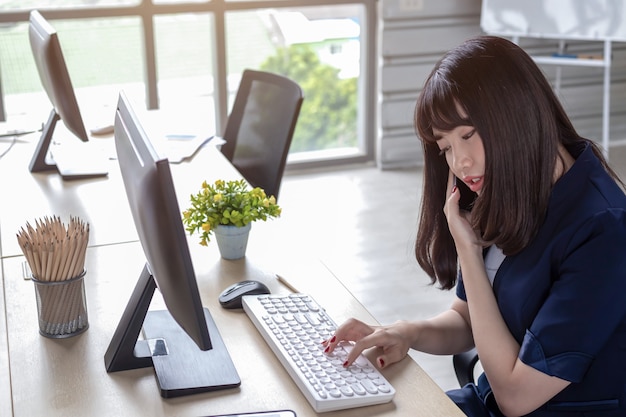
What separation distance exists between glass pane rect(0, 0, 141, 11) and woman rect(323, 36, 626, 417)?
10.6 ft

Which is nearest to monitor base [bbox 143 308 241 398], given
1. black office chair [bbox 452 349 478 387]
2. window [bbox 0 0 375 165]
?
black office chair [bbox 452 349 478 387]

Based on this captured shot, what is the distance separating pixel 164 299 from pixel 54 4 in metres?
3.39

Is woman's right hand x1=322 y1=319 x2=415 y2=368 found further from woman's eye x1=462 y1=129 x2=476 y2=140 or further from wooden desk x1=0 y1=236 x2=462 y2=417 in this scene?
woman's eye x1=462 y1=129 x2=476 y2=140

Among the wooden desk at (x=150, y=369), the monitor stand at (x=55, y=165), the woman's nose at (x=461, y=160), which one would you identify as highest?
the woman's nose at (x=461, y=160)

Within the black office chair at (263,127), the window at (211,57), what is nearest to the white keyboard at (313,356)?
the black office chair at (263,127)

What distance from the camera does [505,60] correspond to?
141 cm

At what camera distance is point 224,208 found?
6.31 ft

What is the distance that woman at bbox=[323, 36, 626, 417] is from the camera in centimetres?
139

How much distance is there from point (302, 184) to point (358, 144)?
551mm

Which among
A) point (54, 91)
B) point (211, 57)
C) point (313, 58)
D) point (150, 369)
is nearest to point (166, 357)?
point (150, 369)

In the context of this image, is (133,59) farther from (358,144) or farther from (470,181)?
(470,181)

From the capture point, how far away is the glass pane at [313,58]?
470 cm

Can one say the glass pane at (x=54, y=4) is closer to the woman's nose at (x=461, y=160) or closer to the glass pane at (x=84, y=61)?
the glass pane at (x=84, y=61)

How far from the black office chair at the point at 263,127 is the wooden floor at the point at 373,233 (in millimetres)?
338
